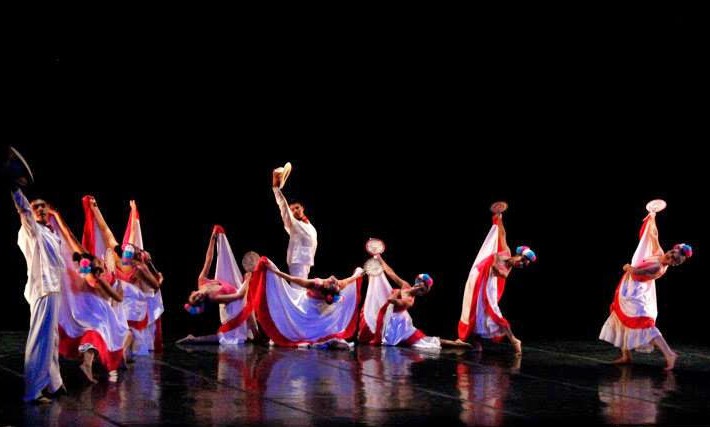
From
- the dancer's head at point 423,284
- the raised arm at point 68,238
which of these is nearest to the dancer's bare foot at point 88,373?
the raised arm at point 68,238

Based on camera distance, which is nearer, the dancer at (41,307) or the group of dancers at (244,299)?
the dancer at (41,307)

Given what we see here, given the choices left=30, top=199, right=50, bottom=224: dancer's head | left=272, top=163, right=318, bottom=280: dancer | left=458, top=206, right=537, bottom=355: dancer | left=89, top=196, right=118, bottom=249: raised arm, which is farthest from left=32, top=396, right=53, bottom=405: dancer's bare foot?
left=458, top=206, right=537, bottom=355: dancer

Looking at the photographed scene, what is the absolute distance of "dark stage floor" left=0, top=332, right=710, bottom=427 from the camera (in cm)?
644

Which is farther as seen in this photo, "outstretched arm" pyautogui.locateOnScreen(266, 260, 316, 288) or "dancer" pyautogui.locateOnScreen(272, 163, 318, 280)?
"dancer" pyautogui.locateOnScreen(272, 163, 318, 280)

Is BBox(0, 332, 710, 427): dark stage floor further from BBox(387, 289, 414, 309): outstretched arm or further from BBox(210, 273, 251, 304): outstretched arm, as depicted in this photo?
BBox(387, 289, 414, 309): outstretched arm

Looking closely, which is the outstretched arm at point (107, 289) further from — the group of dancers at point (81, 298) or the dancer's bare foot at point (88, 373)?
the dancer's bare foot at point (88, 373)

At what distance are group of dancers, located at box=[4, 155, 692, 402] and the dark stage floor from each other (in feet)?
0.97

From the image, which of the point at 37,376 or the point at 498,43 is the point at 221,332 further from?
the point at 498,43

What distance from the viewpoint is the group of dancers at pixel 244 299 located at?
6.88 metres

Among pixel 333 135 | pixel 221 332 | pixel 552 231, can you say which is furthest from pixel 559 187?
pixel 221 332

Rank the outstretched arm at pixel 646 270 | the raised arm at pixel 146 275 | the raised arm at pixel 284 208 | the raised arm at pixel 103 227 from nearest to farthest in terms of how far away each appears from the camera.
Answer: the raised arm at pixel 103 227
the raised arm at pixel 146 275
the outstretched arm at pixel 646 270
the raised arm at pixel 284 208

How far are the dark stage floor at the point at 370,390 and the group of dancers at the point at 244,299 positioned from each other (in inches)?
11.6

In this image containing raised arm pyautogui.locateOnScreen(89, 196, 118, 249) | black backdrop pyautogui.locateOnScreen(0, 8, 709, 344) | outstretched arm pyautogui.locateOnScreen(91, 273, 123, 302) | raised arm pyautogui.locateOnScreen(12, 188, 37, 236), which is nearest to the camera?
raised arm pyautogui.locateOnScreen(12, 188, 37, 236)

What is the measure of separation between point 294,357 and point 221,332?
→ 4.82 ft
